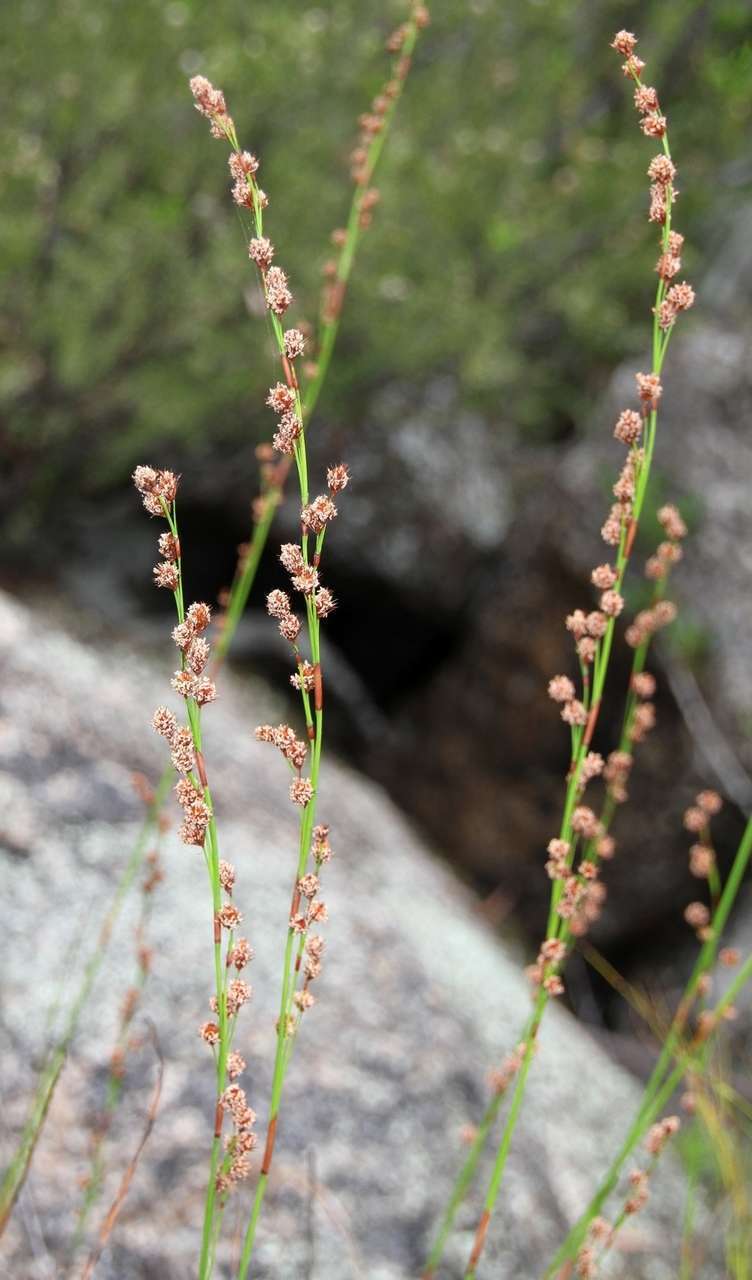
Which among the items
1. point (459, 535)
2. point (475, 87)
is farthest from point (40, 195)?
point (459, 535)

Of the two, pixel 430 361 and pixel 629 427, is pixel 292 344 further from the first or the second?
pixel 430 361

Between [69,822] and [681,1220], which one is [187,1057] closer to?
[69,822]

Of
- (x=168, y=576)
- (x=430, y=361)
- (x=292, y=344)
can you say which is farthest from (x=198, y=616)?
(x=430, y=361)

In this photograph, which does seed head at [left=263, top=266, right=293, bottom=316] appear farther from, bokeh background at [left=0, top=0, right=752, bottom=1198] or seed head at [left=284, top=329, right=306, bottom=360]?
bokeh background at [left=0, top=0, right=752, bottom=1198]

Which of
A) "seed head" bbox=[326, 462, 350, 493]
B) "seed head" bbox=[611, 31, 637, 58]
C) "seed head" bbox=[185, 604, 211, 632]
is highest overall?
"seed head" bbox=[611, 31, 637, 58]

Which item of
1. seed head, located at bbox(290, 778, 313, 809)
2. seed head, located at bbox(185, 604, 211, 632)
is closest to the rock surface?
seed head, located at bbox(290, 778, 313, 809)

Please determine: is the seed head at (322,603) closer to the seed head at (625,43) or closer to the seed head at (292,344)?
the seed head at (292,344)

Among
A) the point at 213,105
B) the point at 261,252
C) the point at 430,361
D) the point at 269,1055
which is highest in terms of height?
the point at 430,361

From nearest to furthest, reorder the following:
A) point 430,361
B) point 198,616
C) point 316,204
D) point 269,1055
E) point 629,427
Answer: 1. point 198,616
2. point 629,427
3. point 269,1055
4. point 316,204
5. point 430,361
